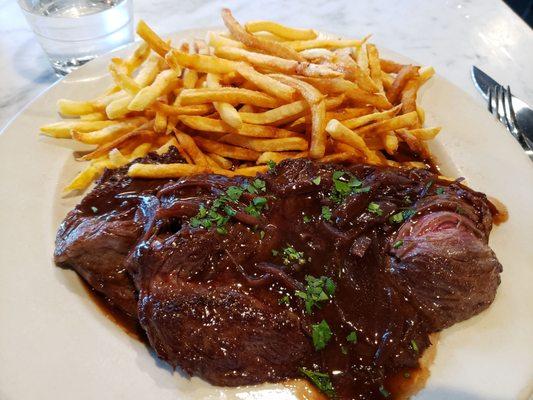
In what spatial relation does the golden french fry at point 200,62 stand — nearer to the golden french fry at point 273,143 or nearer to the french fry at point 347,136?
the golden french fry at point 273,143

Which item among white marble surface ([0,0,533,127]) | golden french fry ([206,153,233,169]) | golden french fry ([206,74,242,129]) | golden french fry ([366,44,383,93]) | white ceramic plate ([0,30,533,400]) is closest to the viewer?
white ceramic plate ([0,30,533,400])

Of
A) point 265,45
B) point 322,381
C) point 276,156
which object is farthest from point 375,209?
point 265,45

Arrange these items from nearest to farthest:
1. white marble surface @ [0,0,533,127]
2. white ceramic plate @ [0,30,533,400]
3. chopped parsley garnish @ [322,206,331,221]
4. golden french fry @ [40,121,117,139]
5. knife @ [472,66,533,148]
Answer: white ceramic plate @ [0,30,533,400] < chopped parsley garnish @ [322,206,331,221] < golden french fry @ [40,121,117,139] < knife @ [472,66,533,148] < white marble surface @ [0,0,533,127]

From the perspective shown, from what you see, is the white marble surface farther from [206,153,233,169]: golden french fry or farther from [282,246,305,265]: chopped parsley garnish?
[282,246,305,265]: chopped parsley garnish

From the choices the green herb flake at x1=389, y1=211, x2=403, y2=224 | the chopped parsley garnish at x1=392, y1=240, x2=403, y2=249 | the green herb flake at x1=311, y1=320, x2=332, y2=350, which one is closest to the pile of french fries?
the green herb flake at x1=389, y1=211, x2=403, y2=224

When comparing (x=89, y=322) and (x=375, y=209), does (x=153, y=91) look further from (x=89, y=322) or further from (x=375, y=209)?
(x=375, y=209)

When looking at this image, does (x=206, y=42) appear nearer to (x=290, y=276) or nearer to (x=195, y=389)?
(x=290, y=276)

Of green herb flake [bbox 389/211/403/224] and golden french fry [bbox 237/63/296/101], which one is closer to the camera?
green herb flake [bbox 389/211/403/224]
